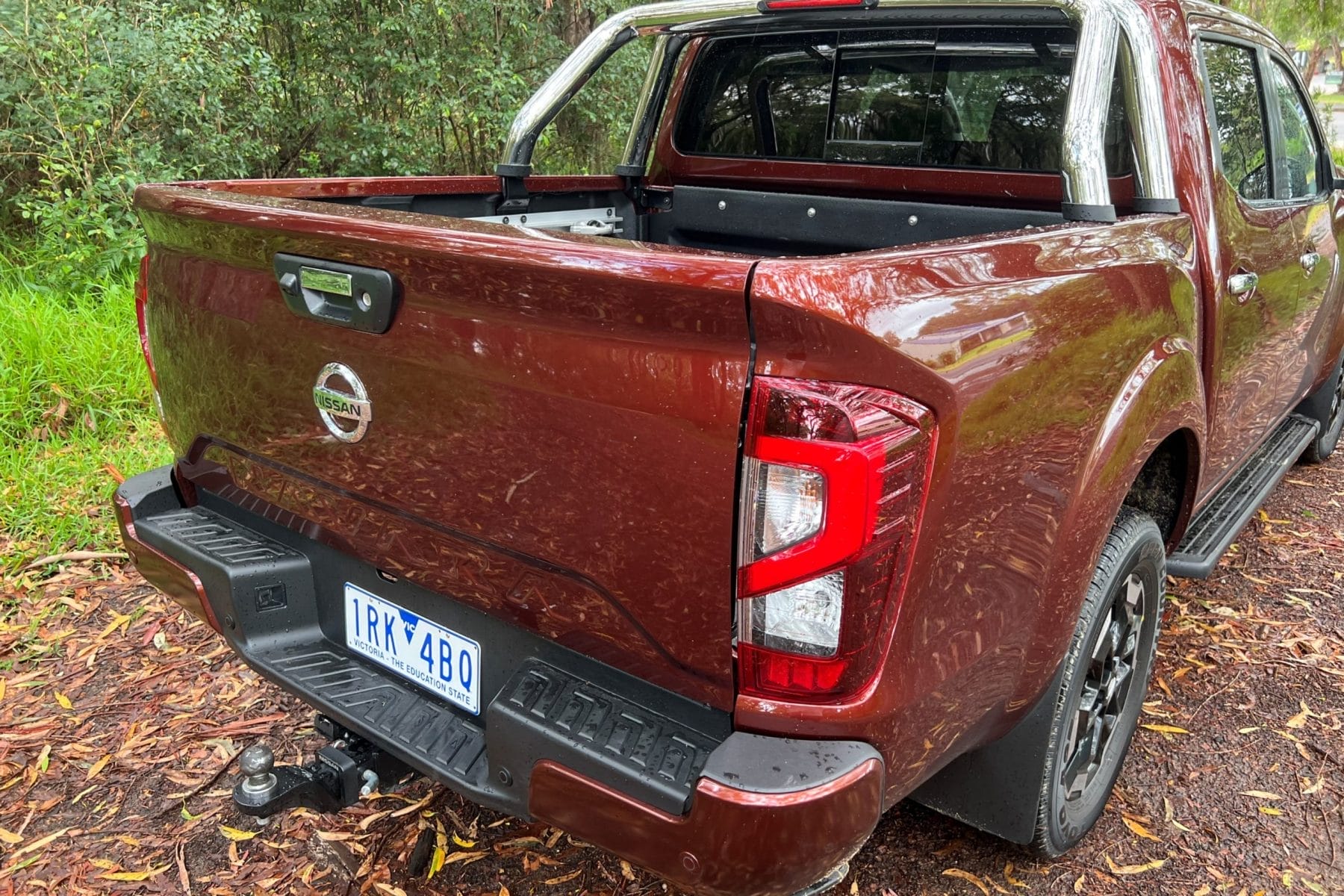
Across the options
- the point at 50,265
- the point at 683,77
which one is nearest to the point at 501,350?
the point at 683,77

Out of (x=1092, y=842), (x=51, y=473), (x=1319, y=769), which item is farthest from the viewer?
(x=51, y=473)

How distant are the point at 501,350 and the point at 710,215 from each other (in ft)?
6.89

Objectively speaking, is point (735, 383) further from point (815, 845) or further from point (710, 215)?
point (710, 215)

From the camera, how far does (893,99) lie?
122 inches

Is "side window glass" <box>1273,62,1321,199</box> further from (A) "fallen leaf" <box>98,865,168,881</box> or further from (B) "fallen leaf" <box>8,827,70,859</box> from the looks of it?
(B) "fallen leaf" <box>8,827,70,859</box>

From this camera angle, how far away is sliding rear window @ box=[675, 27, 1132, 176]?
283cm

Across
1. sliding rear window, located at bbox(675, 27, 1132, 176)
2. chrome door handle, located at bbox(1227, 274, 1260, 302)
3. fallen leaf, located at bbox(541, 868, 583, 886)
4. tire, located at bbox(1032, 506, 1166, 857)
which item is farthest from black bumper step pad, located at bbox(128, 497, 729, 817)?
sliding rear window, located at bbox(675, 27, 1132, 176)

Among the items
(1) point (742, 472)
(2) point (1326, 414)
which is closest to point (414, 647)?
(1) point (742, 472)

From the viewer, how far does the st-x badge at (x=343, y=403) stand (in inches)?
70.2

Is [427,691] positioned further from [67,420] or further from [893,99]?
[67,420]

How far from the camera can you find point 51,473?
13.3 ft

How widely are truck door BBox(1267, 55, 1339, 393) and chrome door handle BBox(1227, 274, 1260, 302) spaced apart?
47 cm

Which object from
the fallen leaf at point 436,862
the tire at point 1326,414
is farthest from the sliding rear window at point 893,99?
the tire at point 1326,414

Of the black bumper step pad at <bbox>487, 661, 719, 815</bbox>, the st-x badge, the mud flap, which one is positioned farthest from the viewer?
the mud flap
